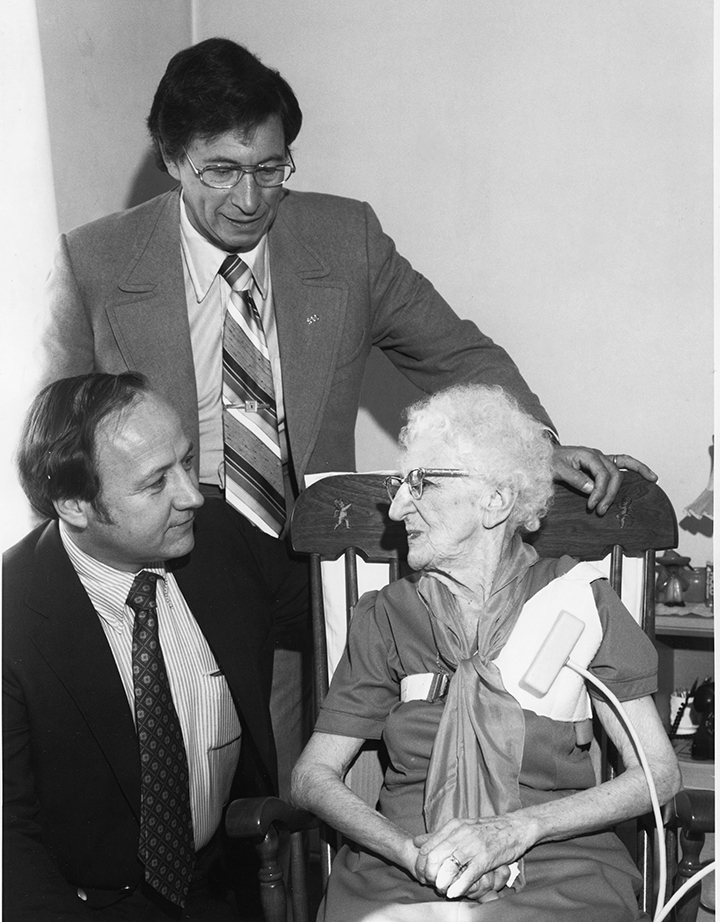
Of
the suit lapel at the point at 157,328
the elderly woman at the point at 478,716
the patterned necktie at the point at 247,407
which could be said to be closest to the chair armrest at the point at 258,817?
the elderly woman at the point at 478,716

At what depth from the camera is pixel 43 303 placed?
225cm

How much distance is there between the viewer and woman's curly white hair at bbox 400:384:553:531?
1804mm

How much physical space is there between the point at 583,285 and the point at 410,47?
89 cm

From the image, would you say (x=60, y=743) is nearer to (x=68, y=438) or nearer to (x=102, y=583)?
(x=102, y=583)

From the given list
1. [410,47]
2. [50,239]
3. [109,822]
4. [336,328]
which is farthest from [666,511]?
[410,47]

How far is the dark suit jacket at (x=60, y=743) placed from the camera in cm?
188

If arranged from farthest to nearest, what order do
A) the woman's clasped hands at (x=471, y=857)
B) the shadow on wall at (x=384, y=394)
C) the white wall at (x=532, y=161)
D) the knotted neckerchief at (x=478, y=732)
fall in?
the shadow on wall at (x=384, y=394) → the white wall at (x=532, y=161) → the knotted neckerchief at (x=478, y=732) → the woman's clasped hands at (x=471, y=857)

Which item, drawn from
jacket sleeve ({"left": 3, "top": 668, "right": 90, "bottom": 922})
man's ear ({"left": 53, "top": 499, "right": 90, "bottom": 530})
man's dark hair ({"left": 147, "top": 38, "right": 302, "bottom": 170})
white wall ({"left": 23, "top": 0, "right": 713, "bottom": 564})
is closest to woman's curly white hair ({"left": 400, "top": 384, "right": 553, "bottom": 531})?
man's ear ({"left": 53, "top": 499, "right": 90, "bottom": 530})

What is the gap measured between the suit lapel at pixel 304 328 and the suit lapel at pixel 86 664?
570 millimetres

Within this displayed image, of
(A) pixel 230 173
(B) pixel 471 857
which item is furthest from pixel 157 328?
(B) pixel 471 857

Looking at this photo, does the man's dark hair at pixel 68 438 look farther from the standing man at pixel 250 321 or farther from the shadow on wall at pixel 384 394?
the shadow on wall at pixel 384 394

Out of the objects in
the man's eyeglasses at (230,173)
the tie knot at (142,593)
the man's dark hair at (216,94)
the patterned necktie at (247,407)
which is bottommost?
the tie knot at (142,593)

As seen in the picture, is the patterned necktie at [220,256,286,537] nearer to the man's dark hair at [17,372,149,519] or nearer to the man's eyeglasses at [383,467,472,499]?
the man's dark hair at [17,372,149,519]

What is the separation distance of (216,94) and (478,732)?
1269 mm
